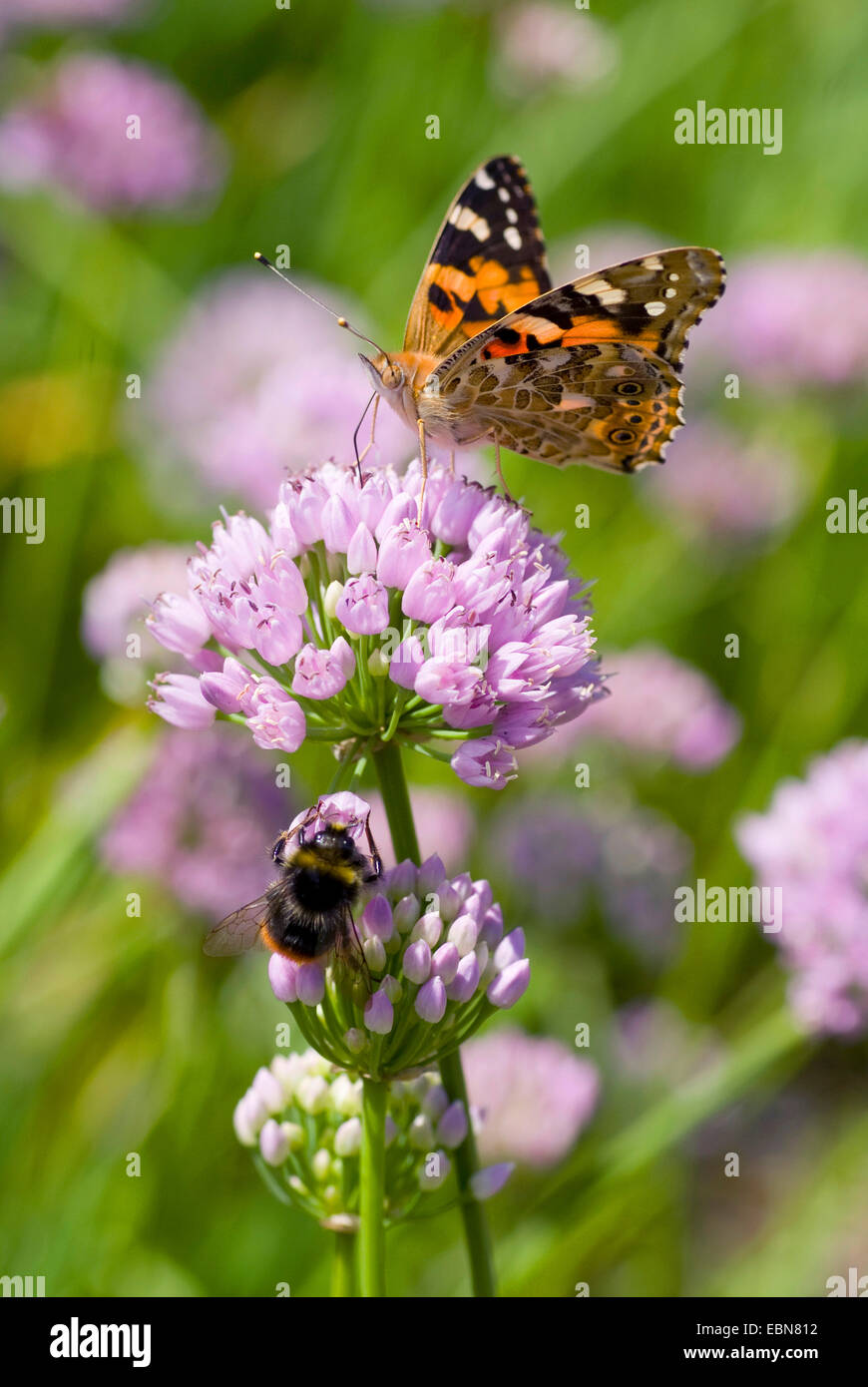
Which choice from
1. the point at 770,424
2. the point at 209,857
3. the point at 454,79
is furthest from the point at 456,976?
the point at 454,79

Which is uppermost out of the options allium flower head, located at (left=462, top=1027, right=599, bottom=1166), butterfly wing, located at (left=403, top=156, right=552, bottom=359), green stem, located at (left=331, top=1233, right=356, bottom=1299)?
butterfly wing, located at (left=403, top=156, right=552, bottom=359)

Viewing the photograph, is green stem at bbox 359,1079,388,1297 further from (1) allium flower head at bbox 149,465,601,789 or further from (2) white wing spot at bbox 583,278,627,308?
(2) white wing spot at bbox 583,278,627,308

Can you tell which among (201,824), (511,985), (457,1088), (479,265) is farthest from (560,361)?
(201,824)

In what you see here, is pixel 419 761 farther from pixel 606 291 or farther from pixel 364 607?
pixel 364 607

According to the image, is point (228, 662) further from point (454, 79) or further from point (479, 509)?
point (454, 79)

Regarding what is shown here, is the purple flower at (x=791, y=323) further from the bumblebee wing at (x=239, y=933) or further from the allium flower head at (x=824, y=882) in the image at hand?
the bumblebee wing at (x=239, y=933)

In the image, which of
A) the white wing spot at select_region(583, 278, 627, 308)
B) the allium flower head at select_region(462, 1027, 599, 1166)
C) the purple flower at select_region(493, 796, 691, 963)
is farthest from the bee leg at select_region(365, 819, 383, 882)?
the purple flower at select_region(493, 796, 691, 963)
